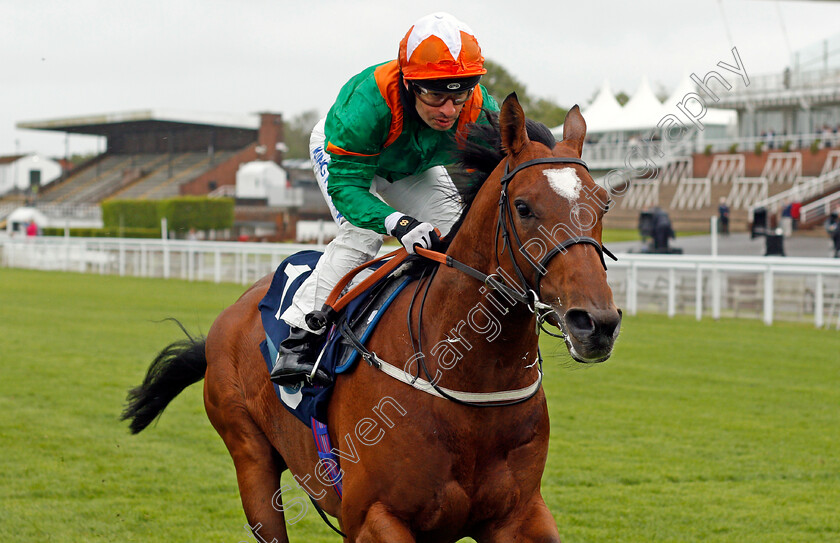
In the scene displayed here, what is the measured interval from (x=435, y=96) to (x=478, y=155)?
29cm

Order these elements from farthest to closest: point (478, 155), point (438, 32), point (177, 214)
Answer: point (177, 214) < point (438, 32) < point (478, 155)

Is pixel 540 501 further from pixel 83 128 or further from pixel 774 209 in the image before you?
pixel 83 128

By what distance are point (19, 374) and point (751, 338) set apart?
320 inches

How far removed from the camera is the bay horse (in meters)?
2.28

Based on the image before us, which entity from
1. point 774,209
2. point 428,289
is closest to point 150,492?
point 428,289

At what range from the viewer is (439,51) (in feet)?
9.03

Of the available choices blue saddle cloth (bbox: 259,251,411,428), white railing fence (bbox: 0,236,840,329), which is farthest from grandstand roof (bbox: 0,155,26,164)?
blue saddle cloth (bbox: 259,251,411,428)

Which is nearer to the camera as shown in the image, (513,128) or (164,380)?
(513,128)

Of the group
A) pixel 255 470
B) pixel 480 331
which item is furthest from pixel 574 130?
pixel 255 470

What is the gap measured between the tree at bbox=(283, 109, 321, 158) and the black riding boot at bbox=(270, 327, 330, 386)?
6135 cm

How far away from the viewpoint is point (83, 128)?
154 ft

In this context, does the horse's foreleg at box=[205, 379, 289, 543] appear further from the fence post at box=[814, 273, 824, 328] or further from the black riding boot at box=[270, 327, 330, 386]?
the fence post at box=[814, 273, 824, 328]

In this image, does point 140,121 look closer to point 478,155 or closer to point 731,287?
point 731,287

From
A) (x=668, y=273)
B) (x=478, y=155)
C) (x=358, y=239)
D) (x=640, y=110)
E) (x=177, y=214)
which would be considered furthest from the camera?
(x=640, y=110)
